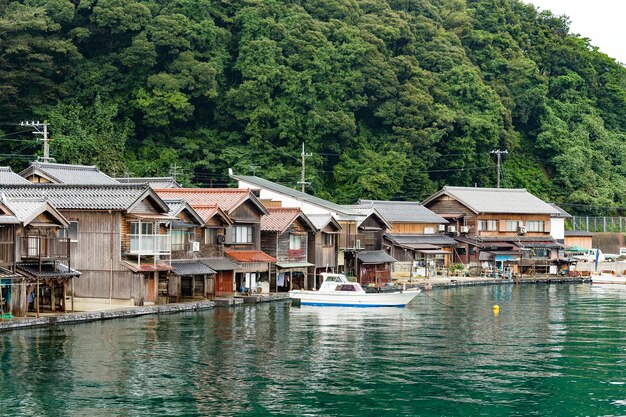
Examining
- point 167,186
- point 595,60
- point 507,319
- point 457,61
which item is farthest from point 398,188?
point 595,60

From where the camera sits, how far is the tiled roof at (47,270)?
39656 millimetres

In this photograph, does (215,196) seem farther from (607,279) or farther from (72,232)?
(607,279)

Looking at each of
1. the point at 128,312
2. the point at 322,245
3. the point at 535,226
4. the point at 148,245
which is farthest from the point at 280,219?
the point at 535,226

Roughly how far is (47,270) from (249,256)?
16.5 m

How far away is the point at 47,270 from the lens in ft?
135

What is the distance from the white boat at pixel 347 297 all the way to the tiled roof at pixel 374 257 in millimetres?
16359

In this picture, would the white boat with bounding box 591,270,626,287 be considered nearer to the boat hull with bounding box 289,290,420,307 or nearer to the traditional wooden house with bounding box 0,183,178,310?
the boat hull with bounding box 289,290,420,307

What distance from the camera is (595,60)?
4929 inches

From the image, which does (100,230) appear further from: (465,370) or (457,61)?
(457,61)

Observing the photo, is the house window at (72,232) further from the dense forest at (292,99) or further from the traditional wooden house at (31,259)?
the dense forest at (292,99)

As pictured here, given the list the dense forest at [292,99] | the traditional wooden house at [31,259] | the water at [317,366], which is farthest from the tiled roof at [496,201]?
the traditional wooden house at [31,259]

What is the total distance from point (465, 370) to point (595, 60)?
10187 centimetres

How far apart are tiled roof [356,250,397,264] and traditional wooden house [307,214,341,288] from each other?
3.62m

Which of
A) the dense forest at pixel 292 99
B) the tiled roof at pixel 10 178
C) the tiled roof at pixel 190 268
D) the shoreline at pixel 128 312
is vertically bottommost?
the shoreline at pixel 128 312
